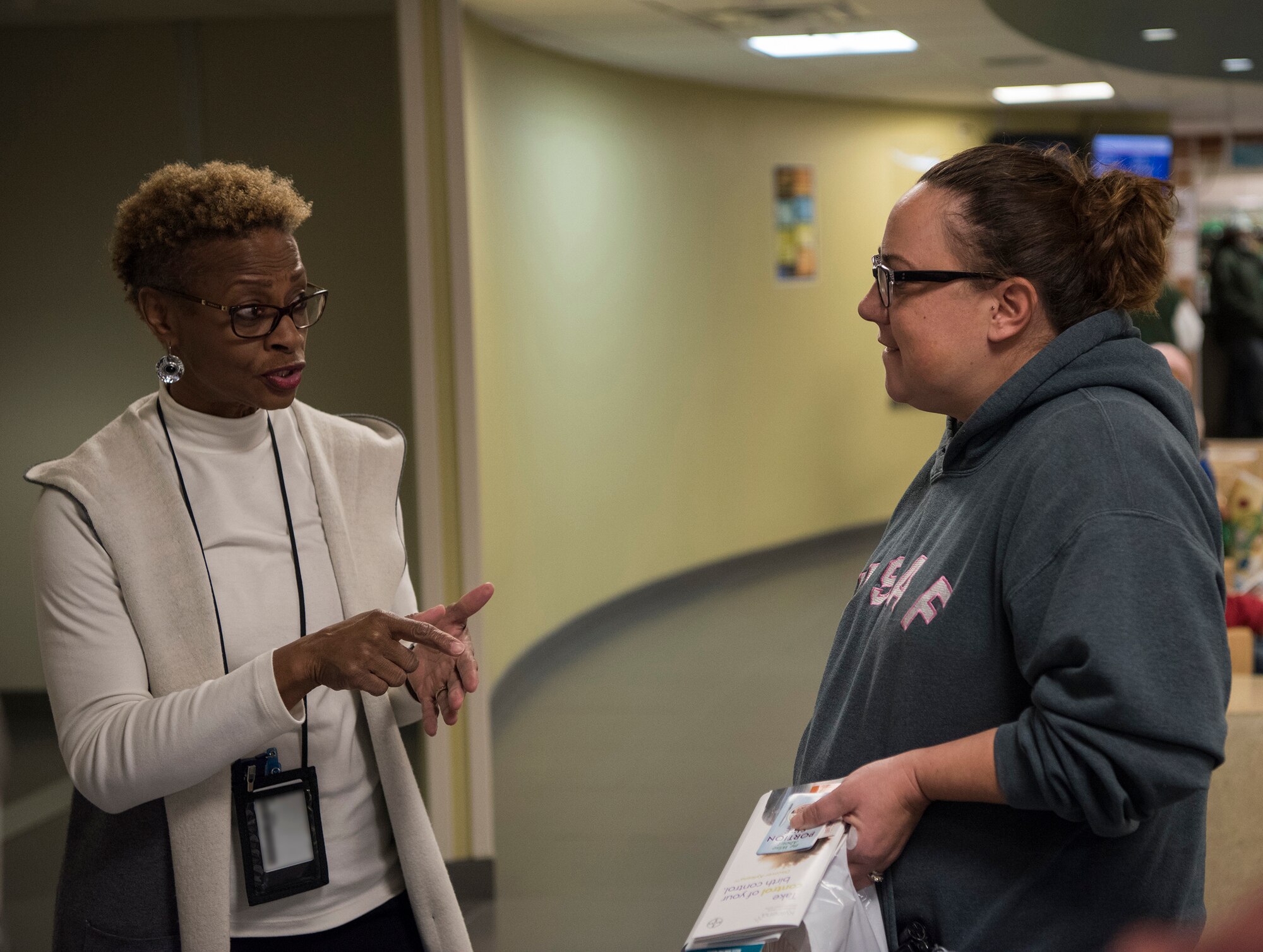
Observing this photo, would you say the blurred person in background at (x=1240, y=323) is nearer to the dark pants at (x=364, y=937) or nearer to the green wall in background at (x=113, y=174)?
the green wall in background at (x=113, y=174)

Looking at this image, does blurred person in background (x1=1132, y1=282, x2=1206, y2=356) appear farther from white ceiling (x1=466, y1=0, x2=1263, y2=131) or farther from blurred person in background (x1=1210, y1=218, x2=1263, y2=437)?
white ceiling (x1=466, y1=0, x2=1263, y2=131)

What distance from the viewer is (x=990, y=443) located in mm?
1321

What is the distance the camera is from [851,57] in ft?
23.5

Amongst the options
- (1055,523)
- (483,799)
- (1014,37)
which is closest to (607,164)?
(1014,37)

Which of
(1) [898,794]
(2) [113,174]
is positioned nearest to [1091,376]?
(1) [898,794]

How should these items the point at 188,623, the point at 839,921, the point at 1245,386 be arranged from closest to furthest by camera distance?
1. the point at 839,921
2. the point at 188,623
3. the point at 1245,386

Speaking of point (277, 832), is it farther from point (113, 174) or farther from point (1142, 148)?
point (1142, 148)

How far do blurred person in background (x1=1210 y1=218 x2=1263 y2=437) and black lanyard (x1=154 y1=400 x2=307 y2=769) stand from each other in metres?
11.8

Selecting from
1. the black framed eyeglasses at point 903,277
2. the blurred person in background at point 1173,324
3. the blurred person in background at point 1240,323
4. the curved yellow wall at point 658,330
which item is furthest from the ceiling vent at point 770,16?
the blurred person in background at point 1240,323

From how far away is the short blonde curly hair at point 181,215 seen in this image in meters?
1.56

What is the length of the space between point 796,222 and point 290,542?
24.4 feet

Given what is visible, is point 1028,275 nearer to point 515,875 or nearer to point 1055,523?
point 1055,523

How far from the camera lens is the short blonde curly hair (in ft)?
5.13

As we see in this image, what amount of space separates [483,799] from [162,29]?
2.37 meters
